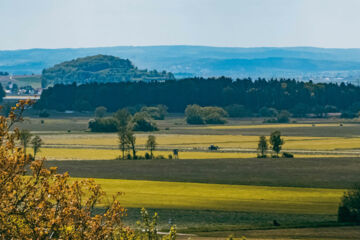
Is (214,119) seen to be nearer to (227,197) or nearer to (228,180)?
(228,180)

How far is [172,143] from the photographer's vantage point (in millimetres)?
128250

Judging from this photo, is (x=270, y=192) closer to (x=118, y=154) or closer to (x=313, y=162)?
(x=313, y=162)

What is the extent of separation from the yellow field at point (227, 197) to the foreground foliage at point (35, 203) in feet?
110

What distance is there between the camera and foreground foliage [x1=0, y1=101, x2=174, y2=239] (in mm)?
26031

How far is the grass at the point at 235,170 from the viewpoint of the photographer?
251 feet

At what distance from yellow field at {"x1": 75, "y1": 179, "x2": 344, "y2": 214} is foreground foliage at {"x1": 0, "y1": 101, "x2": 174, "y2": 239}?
33.5m

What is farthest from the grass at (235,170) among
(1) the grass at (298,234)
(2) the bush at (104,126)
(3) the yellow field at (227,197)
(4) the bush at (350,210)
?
(2) the bush at (104,126)

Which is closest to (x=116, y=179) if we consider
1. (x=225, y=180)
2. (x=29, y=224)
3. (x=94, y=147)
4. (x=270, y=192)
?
(x=225, y=180)

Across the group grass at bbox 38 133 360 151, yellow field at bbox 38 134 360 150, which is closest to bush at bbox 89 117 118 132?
grass at bbox 38 133 360 151

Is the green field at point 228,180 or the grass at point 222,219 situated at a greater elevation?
the grass at point 222,219

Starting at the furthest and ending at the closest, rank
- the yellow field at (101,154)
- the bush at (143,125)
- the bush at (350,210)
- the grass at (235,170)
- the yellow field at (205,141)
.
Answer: the bush at (143,125), the yellow field at (205,141), the yellow field at (101,154), the grass at (235,170), the bush at (350,210)

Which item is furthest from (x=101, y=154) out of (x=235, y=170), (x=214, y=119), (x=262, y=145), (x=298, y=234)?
(x=214, y=119)

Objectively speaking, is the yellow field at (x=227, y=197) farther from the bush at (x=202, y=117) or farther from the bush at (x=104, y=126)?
the bush at (x=202, y=117)

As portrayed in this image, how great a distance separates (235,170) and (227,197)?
58.8 ft
